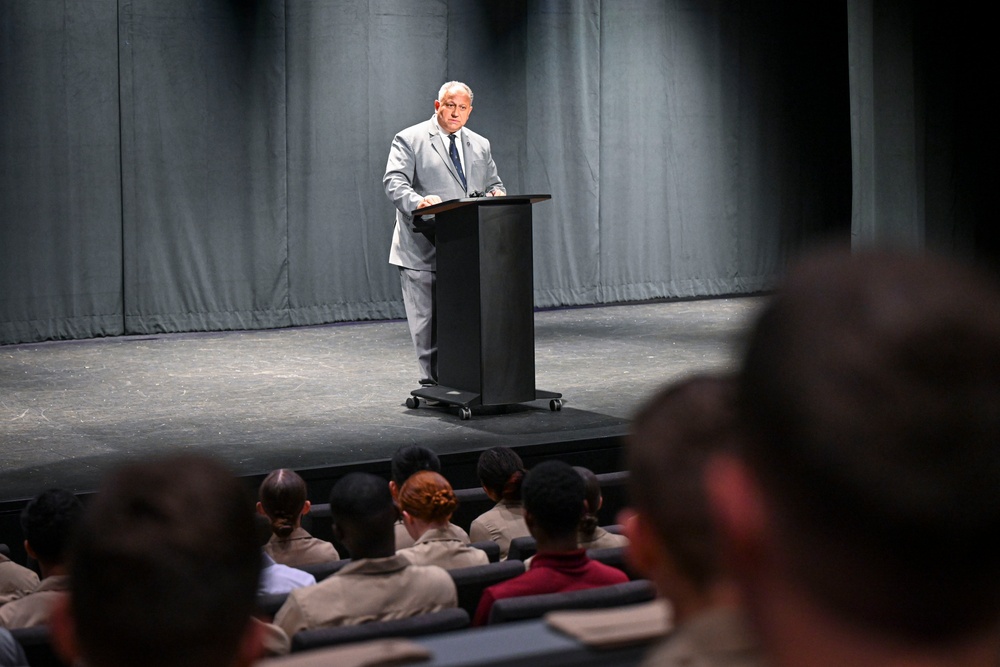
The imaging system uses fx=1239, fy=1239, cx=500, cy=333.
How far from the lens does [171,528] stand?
74 cm

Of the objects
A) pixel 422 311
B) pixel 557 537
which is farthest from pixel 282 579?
pixel 422 311

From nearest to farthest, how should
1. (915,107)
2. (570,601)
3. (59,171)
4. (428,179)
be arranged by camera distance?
(570,601)
(428,179)
(915,107)
(59,171)

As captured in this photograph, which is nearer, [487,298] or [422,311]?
[487,298]

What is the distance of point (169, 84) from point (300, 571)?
20.7ft

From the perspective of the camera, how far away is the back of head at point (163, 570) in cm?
72

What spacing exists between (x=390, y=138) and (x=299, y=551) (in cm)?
630

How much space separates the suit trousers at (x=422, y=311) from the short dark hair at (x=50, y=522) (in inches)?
111

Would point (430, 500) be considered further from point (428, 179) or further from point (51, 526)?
point (428, 179)

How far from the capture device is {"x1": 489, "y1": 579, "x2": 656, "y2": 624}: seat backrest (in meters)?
2.01

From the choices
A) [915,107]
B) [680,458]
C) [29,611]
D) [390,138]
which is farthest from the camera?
[390,138]

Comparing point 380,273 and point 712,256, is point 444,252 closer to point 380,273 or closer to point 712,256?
point 380,273

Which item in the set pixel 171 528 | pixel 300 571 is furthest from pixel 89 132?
pixel 171 528

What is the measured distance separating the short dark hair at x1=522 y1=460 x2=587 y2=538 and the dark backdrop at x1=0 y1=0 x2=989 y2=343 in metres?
5.20

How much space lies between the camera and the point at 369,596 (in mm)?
2191
